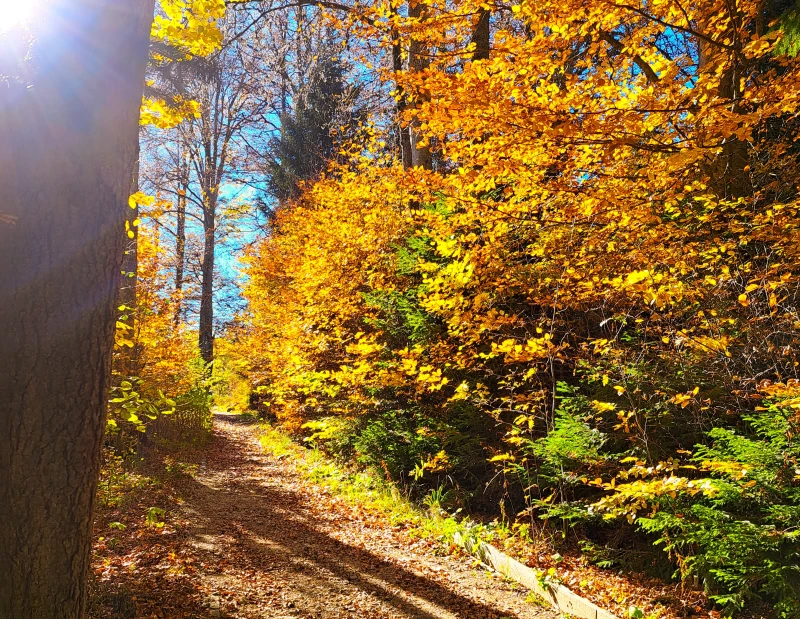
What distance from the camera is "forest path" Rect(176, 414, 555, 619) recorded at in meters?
4.57

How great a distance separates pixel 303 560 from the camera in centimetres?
563

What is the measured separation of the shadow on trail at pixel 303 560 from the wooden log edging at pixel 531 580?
0.45 metres

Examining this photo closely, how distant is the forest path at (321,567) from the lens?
4.57 meters

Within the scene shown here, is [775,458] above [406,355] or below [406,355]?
below

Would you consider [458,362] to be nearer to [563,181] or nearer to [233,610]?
[563,181]

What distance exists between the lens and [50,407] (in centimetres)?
239

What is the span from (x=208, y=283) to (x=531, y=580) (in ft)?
65.9

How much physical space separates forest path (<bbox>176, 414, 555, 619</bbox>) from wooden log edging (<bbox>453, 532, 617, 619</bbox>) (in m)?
0.14

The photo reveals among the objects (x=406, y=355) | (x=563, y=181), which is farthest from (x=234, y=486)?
(x=563, y=181)

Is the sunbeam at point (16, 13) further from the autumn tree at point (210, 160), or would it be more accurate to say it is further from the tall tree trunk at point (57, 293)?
the autumn tree at point (210, 160)

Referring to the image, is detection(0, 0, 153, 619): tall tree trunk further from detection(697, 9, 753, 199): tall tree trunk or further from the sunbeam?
detection(697, 9, 753, 199): tall tree trunk

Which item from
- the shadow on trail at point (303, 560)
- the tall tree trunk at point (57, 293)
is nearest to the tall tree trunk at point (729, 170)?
the shadow on trail at point (303, 560)

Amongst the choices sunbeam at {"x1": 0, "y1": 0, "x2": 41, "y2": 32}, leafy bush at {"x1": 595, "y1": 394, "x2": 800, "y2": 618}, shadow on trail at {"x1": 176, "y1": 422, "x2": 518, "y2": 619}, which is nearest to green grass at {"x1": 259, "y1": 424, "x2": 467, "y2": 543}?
shadow on trail at {"x1": 176, "y1": 422, "x2": 518, "y2": 619}

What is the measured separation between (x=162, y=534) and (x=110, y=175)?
468 centimetres
